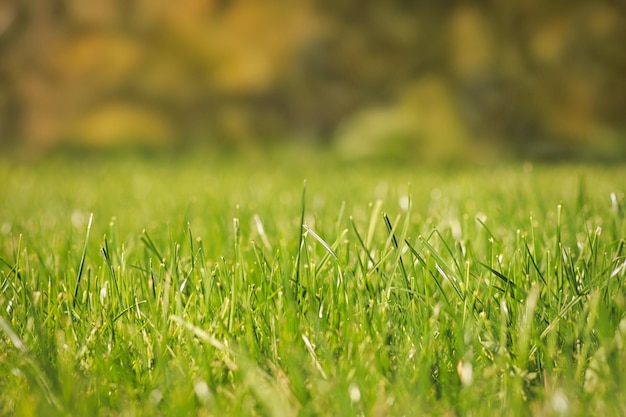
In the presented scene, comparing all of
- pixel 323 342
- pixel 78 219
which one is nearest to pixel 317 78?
pixel 78 219

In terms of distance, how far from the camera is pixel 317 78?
5047 mm

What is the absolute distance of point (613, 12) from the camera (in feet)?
15.7

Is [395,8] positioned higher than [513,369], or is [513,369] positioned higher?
[395,8]

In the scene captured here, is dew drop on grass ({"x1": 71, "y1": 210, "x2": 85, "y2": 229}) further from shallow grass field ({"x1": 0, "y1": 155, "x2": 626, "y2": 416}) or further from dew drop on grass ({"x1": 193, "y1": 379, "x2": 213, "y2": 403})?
dew drop on grass ({"x1": 193, "y1": 379, "x2": 213, "y2": 403})

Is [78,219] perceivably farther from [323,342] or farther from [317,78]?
[317,78]

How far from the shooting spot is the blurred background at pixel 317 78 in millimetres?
4863

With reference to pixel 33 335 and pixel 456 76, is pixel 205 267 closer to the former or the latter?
pixel 33 335

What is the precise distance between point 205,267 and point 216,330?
11 cm

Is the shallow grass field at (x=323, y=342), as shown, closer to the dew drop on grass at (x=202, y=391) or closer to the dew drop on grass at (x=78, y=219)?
the dew drop on grass at (x=202, y=391)

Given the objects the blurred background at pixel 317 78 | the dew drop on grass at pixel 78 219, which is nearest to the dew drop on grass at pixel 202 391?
the dew drop on grass at pixel 78 219

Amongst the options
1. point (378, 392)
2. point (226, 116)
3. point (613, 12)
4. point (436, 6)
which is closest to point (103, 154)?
point (226, 116)

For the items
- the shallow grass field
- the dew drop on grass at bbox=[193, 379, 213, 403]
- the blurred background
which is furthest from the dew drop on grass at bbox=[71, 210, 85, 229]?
the blurred background

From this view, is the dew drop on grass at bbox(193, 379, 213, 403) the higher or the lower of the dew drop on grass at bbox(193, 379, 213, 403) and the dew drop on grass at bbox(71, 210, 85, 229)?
the higher

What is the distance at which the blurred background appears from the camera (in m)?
4.86
